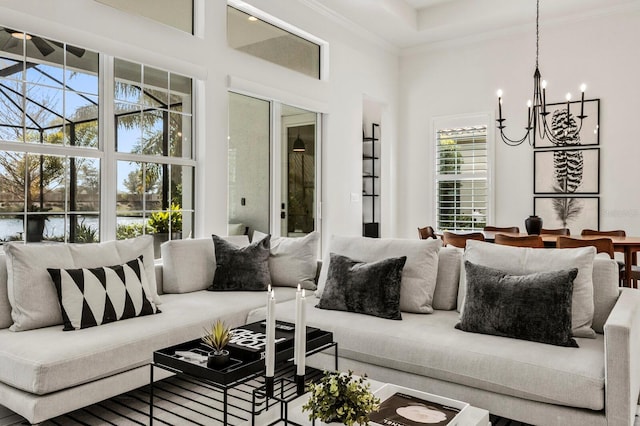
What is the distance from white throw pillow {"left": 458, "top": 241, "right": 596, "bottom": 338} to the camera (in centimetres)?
253

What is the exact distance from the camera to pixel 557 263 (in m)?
2.65

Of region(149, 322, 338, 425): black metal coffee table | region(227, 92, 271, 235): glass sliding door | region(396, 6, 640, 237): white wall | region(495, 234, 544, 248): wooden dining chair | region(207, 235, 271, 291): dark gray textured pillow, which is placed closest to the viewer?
region(149, 322, 338, 425): black metal coffee table

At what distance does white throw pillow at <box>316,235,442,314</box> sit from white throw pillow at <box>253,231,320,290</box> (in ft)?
2.08

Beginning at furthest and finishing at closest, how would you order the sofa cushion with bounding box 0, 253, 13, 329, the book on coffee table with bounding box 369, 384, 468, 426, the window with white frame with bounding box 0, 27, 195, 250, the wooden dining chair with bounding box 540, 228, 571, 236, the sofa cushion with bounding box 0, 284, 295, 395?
the wooden dining chair with bounding box 540, 228, 571, 236
the window with white frame with bounding box 0, 27, 195, 250
the sofa cushion with bounding box 0, 253, 13, 329
the sofa cushion with bounding box 0, 284, 295, 395
the book on coffee table with bounding box 369, 384, 468, 426

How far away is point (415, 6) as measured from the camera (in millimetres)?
6332

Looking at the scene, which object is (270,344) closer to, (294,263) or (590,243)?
(294,263)

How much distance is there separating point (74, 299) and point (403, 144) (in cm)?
541

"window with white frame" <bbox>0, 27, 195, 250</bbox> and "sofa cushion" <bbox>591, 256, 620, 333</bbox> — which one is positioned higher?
"window with white frame" <bbox>0, 27, 195, 250</bbox>

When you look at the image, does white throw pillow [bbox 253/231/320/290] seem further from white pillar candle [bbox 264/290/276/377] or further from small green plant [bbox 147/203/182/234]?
white pillar candle [bbox 264/290/276/377]

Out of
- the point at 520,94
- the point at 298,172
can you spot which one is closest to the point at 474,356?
the point at 298,172

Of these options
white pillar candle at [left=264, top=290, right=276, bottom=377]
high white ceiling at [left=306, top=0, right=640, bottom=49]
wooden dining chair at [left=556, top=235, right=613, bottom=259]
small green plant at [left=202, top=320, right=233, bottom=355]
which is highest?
high white ceiling at [left=306, top=0, right=640, bottom=49]

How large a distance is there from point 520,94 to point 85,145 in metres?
5.04

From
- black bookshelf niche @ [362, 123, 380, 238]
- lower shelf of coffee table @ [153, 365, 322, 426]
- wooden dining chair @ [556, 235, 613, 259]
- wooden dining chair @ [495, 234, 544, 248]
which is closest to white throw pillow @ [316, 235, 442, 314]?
lower shelf of coffee table @ [153, 365, 322, 426]

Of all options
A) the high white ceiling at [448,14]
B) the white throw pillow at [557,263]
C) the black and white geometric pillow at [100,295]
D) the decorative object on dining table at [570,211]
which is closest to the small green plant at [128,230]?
the black and white geometric pillow at [100,295]
